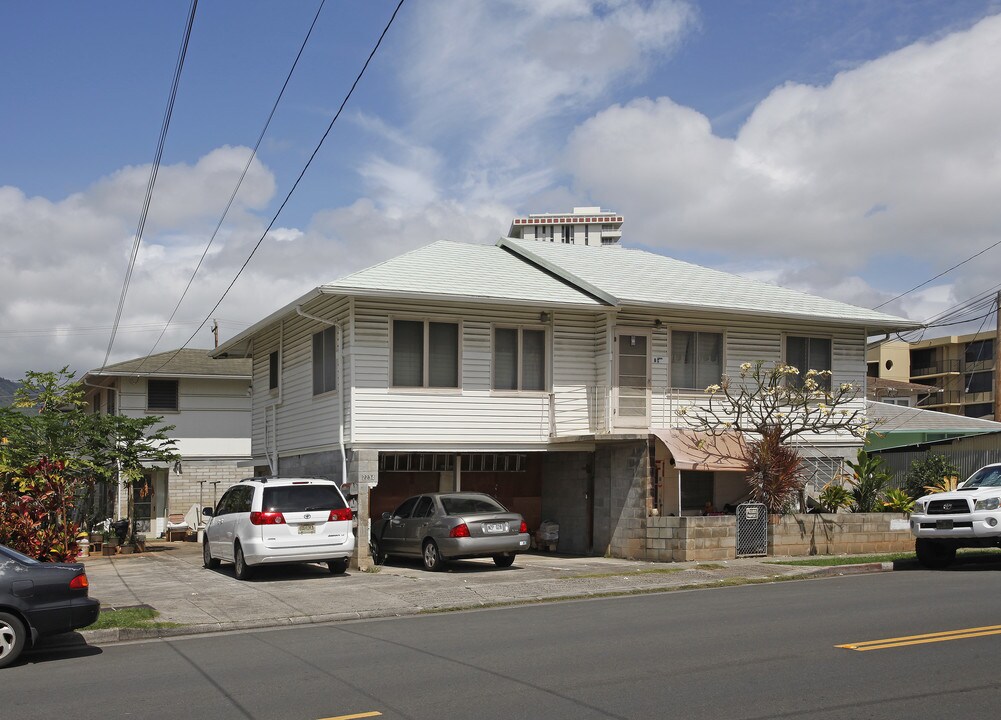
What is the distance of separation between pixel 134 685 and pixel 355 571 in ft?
34.5

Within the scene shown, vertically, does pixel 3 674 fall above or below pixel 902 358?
below

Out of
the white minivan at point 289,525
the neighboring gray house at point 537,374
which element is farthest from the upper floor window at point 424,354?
the white minivan at point 289,525

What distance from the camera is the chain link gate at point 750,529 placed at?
21.0 m

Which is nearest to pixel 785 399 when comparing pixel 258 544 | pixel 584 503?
pixel 584 503

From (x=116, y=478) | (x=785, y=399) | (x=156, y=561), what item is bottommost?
(x=156, y=561)

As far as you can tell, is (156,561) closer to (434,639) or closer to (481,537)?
(481,537)

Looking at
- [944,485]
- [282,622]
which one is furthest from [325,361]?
[944,485]

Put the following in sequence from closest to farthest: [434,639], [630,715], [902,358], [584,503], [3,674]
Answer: [630,715], [3,674], [434,639], [584,503], [902,358]

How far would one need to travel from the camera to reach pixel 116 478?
84.1ft

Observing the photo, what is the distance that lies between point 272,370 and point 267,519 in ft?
31.4

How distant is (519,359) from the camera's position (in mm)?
22328

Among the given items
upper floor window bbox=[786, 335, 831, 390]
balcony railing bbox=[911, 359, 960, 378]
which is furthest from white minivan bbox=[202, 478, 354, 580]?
balcony railing bbox=[911, 359, 960, 378]

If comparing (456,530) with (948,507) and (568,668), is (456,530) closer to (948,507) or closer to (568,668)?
(948,507)

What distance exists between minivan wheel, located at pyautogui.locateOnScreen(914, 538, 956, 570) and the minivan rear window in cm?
1047
